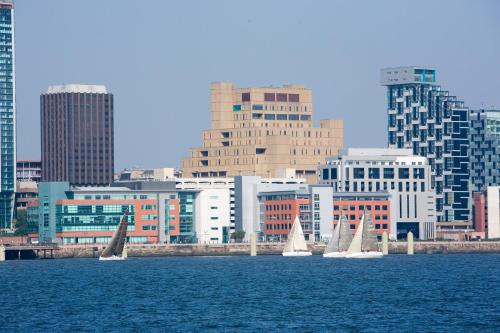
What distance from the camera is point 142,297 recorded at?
149625 millimetres

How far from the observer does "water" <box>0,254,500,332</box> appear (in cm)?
11562

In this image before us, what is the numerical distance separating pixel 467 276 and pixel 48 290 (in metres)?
55.5

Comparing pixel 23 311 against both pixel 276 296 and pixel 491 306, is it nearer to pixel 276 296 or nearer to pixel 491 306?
pixel 276 296

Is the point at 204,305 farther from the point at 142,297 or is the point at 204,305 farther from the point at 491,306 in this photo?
the point at 491,306

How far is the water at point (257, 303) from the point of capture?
379 ft

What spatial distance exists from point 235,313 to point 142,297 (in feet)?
81.0

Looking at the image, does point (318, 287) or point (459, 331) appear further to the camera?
point (318, 287)

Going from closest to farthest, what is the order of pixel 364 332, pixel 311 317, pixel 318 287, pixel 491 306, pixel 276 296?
1. pixel 364 332
2. pixel 311 317
3. pixel 491 306
4. pixel 276 296
5. pixel 318 287

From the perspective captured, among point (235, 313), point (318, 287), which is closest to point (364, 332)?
point (235, 313)

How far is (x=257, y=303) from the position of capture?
13850 centimetres

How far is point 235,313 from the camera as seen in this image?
127m

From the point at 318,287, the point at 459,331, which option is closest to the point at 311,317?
the point at 459,331

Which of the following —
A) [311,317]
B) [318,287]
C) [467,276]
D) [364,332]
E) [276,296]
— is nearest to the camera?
[364,332]

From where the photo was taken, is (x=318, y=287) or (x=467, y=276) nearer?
(x=318, y=287)
